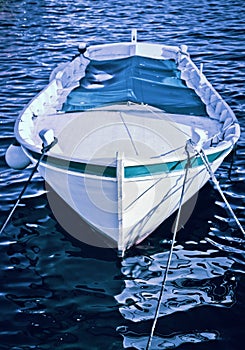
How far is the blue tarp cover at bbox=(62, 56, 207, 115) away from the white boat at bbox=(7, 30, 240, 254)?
0.09ft

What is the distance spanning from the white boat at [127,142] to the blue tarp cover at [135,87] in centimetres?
3

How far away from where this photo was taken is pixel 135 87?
1244 centimetres

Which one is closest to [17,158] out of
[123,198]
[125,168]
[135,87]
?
[135,87]

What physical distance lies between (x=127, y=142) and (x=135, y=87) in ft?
9.25

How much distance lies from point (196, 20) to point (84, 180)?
19648 mm

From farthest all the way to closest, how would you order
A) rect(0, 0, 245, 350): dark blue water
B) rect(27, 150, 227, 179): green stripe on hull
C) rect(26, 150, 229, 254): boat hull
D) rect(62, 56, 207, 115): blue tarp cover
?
rect(62, 56, 207, 115): blue tarp cover < rect(26, 150, 229, 254): boat hull < rect(27, 150, 227, 179): green stripe on hull < rect(0, 0, 245, 350): dark blue water

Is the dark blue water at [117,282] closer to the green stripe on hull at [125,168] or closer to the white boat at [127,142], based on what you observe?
the white boat at [127,142]

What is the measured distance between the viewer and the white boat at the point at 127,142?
29.8ft

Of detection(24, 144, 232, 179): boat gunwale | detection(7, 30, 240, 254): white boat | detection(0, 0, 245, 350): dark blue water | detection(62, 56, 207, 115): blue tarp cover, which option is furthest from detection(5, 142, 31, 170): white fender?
detection(24, 144, 232, 179): boat gunwale

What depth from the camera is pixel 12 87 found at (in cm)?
1856

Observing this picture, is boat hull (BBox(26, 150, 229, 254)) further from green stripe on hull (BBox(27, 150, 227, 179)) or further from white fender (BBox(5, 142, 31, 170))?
white fender (BBox(5, 142, 31, 170))

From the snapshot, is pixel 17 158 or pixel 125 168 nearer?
pixel 125 168

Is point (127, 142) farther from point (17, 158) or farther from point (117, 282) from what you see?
point (17, 158)

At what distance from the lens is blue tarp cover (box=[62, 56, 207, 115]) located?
1183 centimetres
